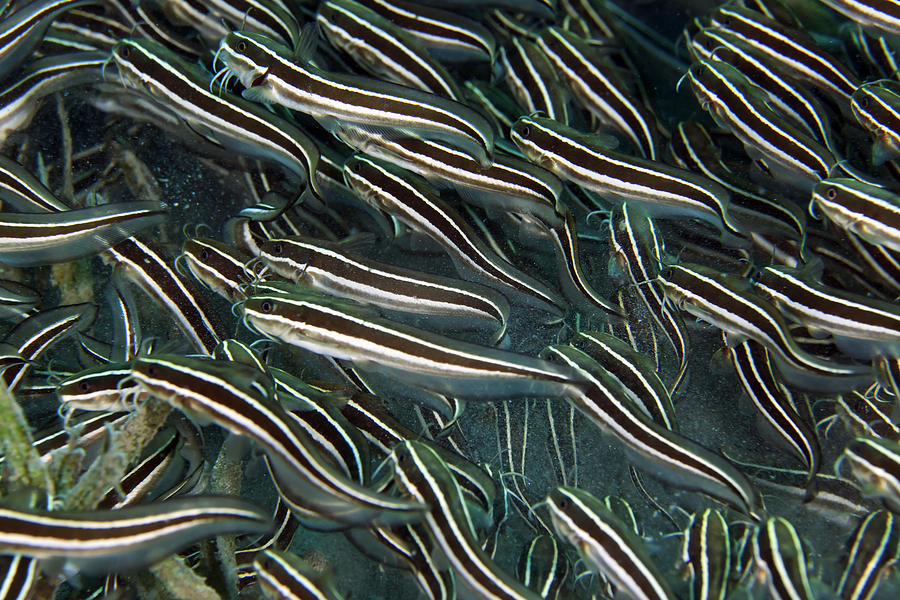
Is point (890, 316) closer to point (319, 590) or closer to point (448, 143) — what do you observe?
point (448, 143)

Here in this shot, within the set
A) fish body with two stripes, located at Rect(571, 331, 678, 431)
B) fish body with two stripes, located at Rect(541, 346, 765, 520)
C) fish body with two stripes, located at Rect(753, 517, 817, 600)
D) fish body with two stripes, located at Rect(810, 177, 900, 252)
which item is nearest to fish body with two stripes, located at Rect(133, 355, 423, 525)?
fish body with two stripes, located at Rect(541, 346, 765, 520)

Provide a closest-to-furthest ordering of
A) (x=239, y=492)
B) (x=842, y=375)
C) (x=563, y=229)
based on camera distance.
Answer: (x=842, y=375)
(x=239, y=492)
(x=563, y=229)

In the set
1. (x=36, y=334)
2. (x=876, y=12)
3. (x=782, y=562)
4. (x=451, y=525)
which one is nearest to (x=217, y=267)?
(x=36, y=334)

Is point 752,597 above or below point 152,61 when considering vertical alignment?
below

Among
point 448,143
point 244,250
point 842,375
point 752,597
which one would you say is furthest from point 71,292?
point 842,375

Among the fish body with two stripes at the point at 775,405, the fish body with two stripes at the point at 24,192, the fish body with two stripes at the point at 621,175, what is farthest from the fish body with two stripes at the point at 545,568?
the fish body with two stripes at the point at 24,192

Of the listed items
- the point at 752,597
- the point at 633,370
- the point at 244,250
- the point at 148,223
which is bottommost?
the point at 752,597

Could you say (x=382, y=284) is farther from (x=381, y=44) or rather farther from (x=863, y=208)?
(x=863, y=208)

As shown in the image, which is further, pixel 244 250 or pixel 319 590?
pixel 244 250
